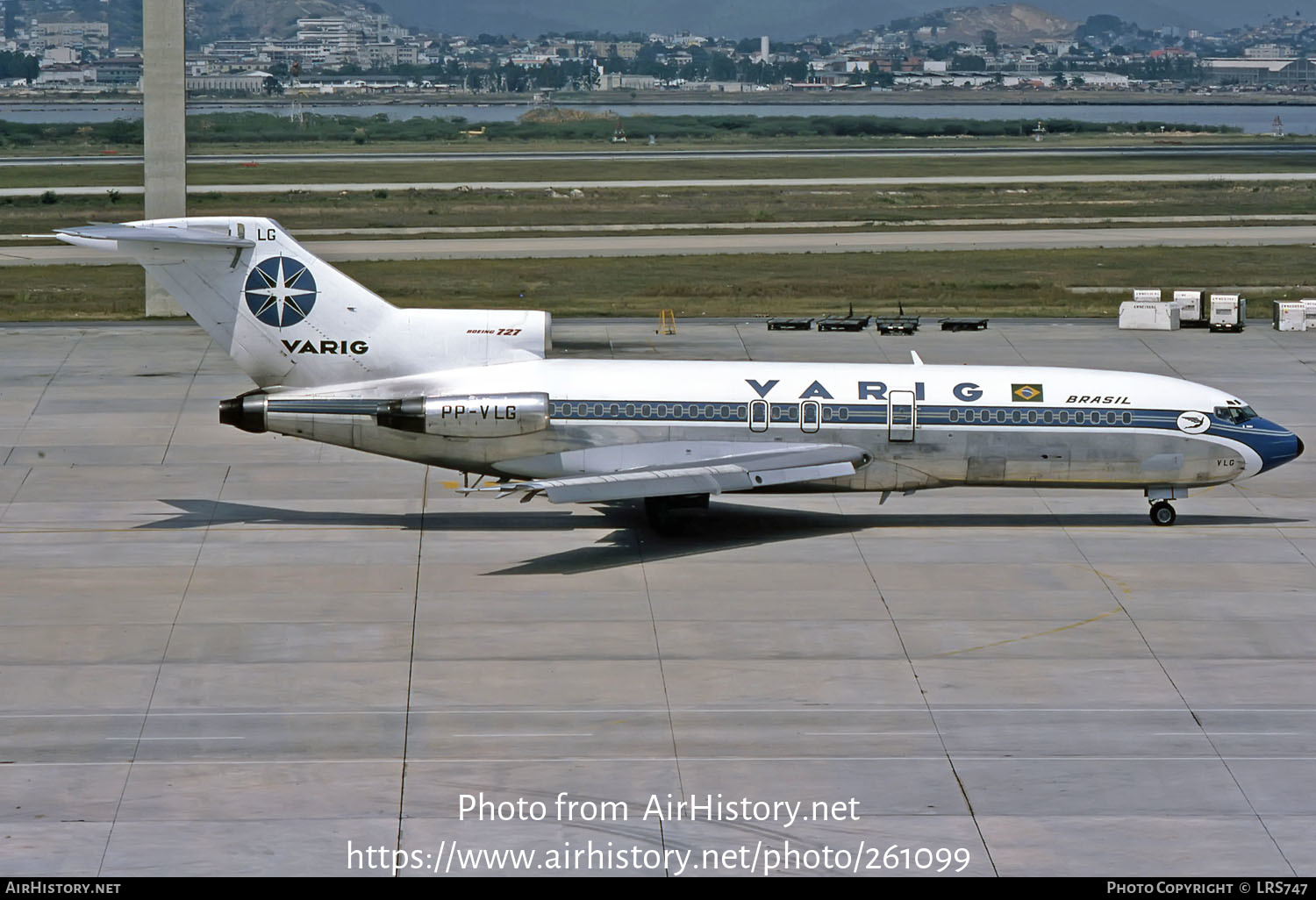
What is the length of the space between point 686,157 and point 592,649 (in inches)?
5156

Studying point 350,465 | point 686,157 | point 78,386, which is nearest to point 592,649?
point 350,465

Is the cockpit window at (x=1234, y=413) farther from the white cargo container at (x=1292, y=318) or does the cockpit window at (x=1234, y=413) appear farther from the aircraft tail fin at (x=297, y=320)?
the white cargo container at (x=1292, y=318)

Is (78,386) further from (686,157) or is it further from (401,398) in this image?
(686,157)

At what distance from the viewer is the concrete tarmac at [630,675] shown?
61.9 feet

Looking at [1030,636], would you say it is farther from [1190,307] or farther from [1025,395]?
[1190,307]

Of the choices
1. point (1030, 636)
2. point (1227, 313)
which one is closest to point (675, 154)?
point (1227, 313)

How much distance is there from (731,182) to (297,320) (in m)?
94.5

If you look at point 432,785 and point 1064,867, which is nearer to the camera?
point 1064,867

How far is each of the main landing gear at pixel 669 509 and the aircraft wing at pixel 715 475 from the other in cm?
71

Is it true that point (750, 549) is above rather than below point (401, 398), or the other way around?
below

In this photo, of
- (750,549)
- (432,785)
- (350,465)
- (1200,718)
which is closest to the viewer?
(432,785)

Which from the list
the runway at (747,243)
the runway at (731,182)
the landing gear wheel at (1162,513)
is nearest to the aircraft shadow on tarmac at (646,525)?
the landing gear wheel at (1162,513)

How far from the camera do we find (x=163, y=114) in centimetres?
5922

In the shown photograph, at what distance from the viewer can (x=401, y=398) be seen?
105ft
